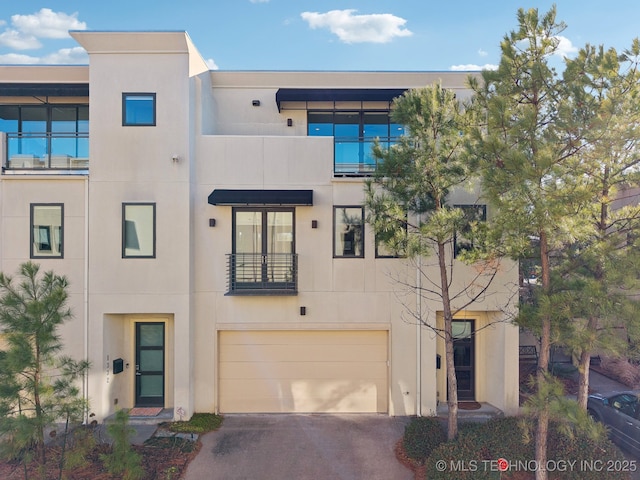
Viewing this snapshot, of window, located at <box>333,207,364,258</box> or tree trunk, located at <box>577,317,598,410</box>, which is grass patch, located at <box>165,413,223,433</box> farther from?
tree trunk, located at <box>577,317,598,410</box>

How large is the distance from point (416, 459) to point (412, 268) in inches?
155

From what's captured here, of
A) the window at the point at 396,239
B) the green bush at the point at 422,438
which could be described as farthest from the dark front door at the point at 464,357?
the window at the point at 396,239

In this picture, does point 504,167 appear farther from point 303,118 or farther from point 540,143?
point 303,118

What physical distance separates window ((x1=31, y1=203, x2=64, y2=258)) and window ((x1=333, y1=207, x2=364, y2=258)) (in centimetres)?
638

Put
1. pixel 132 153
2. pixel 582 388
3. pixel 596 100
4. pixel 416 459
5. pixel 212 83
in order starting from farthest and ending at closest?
pixel 212 83, pixel 132 153, pixel 416 459, pixel 582 388, pixel 596 100

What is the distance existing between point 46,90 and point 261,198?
6265mm

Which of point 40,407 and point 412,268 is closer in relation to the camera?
point 40,407

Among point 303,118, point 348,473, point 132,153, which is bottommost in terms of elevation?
point 348,473

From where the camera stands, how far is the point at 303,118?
32.3 feet

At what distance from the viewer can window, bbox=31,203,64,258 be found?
8.28 metres

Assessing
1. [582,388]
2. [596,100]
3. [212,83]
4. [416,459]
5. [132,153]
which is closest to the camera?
[596,100]

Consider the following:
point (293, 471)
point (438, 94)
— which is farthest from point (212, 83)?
point (293, 471)

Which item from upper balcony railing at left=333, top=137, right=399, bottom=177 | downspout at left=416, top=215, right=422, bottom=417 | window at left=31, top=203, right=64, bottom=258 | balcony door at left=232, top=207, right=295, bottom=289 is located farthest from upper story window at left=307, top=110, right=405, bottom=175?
window at left=31, top=203, right=64, bottom=258

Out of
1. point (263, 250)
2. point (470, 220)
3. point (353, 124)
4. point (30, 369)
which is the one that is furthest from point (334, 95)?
point (30, 369)
